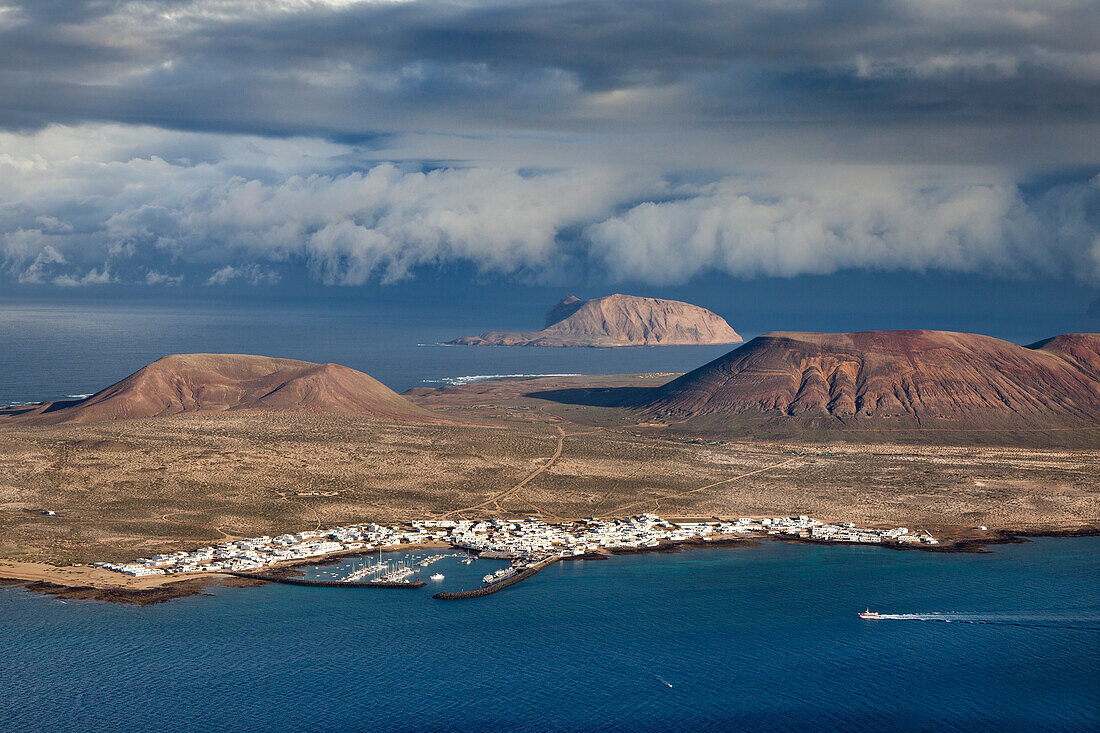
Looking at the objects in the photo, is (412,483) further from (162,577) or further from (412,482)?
(162,577)

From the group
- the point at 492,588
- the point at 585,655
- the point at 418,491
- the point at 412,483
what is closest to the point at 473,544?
the point at 492,588

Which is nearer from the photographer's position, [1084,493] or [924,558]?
[924,558]

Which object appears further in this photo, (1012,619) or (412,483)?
(412,483)

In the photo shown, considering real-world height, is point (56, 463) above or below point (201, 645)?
above

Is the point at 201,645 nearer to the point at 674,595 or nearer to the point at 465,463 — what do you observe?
the point at 674,595

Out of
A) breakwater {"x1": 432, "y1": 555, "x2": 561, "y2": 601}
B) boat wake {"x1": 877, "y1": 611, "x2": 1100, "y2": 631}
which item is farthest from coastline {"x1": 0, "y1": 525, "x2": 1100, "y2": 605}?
boat wake {"x1": 877, "y1": 611, "x2": 1100, "y2": 631}

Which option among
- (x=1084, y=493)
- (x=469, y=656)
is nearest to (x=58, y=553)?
(x=469, y=656)

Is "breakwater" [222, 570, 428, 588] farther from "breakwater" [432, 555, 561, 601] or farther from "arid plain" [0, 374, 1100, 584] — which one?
"arid plain" [0, 374, 1100, 584]
